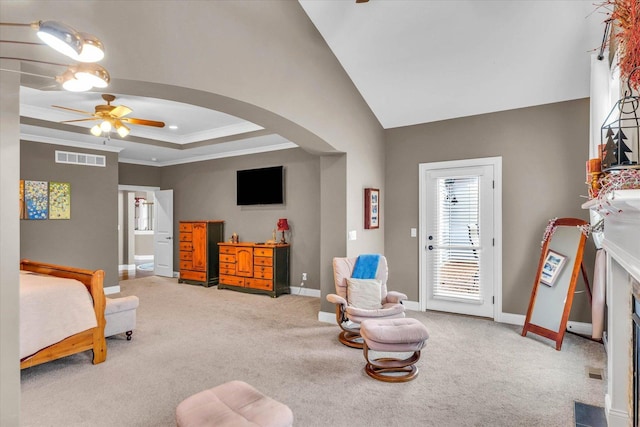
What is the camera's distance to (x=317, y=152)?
4691 millimetres

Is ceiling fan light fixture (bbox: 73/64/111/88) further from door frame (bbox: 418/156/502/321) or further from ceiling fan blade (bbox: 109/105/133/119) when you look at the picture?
door frame (bbox: 418/156/502/321)

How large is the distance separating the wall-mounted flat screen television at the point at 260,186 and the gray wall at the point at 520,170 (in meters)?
2.36

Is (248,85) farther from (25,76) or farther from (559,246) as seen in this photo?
(559,246)

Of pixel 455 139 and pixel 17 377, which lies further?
pixel 455 139

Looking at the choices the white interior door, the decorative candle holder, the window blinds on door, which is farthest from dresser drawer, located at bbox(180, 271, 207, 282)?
the decorative candle holder

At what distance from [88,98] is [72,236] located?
2.92 metres

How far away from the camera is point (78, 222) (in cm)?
629

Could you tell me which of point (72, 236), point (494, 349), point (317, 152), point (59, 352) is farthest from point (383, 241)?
point (72, 236)

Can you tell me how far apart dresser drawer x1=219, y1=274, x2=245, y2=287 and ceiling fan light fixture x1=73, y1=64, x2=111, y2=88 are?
5133mm

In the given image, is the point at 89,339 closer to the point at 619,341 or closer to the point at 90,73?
the point at 90,73

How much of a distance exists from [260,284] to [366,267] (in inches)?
103

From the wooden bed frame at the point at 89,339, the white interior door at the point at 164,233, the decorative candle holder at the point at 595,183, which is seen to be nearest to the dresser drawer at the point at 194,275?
the white interior door at the point at 164,233

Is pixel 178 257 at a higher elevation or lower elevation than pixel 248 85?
lower

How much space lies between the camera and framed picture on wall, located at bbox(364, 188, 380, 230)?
498cm
